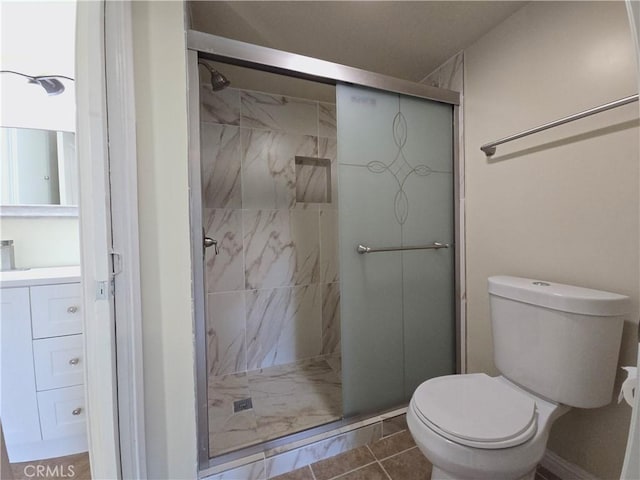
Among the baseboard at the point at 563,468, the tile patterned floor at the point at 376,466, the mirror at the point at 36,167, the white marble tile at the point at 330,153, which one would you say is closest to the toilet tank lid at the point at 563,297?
the baseboard at the point at 563,468

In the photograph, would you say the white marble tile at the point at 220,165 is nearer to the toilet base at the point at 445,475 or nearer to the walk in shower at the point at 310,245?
the walk in shower at the point at 310,245

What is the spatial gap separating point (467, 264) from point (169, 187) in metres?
1.60

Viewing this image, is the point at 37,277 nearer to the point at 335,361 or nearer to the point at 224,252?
the point at 224,252

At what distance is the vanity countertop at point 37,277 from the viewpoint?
102 cm

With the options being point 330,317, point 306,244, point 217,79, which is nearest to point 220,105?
point 217,79

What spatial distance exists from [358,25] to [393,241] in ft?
3.60

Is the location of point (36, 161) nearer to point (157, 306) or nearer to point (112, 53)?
point (112, 53)

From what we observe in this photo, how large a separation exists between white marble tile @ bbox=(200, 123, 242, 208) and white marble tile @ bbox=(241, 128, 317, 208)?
0.05 m

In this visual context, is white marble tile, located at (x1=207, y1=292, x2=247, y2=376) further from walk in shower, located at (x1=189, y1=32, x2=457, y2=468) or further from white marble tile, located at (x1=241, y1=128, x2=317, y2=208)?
white marble tile, located at (x1=241, y1=128, x2=317, y2=208)

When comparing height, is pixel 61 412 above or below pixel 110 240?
below

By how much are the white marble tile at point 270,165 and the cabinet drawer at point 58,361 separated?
1.20 meters

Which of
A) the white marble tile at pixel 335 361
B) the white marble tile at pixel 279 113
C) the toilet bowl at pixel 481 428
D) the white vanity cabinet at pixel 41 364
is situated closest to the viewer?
the toilet bowl at pixel 481 428

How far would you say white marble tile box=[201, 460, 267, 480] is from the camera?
1096 mm

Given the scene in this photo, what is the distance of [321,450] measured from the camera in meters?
1.27
